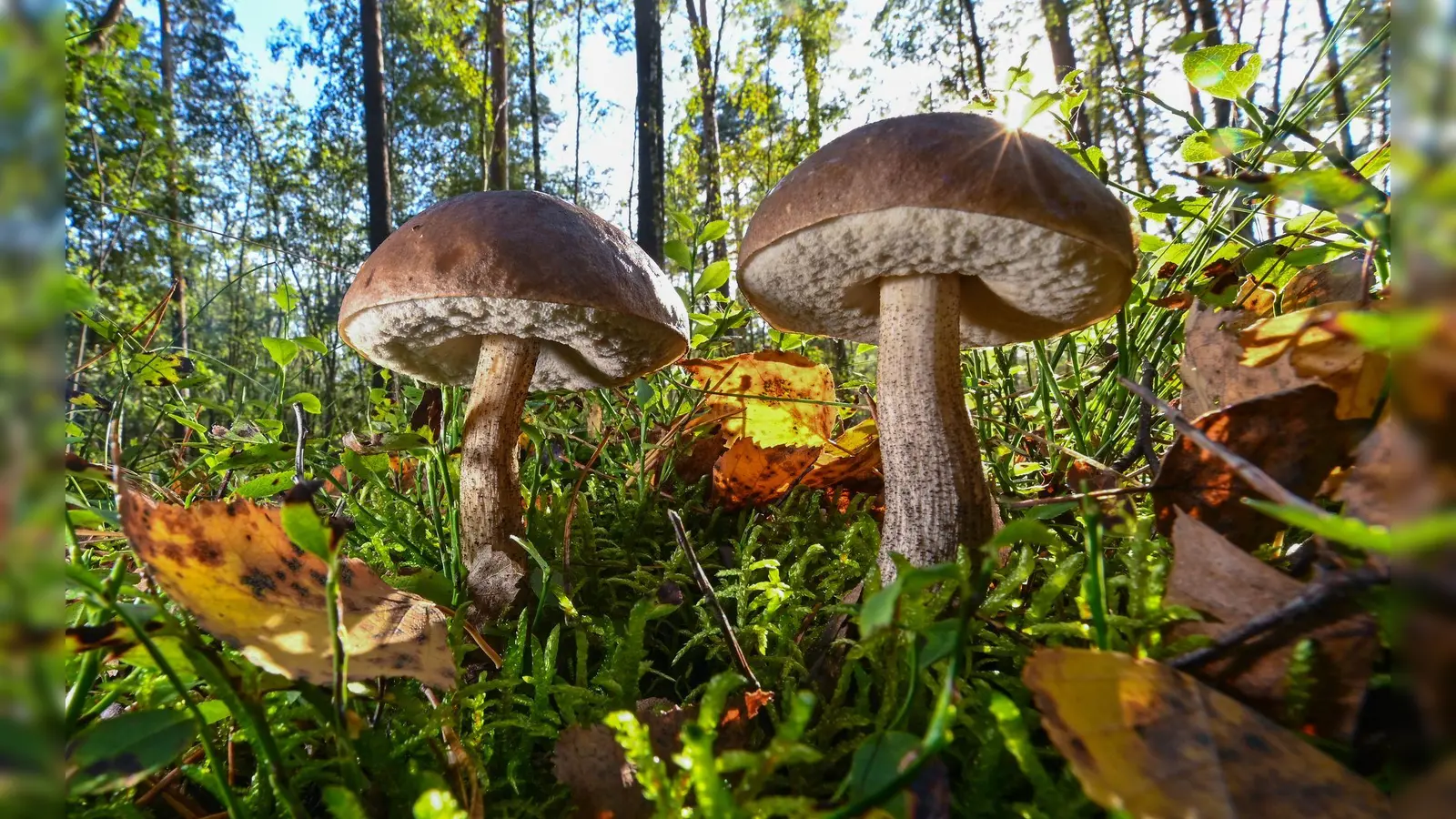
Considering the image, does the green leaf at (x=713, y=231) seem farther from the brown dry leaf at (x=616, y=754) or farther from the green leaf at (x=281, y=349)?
the brown dry leaf at (x=616, y=754)

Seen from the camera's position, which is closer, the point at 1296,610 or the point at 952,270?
the point at 1296,610

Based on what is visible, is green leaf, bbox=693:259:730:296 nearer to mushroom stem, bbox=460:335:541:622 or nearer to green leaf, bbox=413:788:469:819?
mushroom stem, bbox=460:335:541:622

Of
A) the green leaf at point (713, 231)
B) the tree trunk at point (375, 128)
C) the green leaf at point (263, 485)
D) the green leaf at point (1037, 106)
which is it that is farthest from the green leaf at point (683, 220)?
the tree trunk at point (375, 128)

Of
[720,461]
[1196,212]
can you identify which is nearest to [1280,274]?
[1196,212]

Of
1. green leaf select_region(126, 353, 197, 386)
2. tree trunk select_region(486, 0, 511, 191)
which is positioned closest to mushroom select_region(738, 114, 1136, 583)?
green leaf select_region(126, 353, 197, 386)

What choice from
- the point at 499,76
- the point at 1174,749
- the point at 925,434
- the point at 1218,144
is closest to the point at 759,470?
the point at 925,434

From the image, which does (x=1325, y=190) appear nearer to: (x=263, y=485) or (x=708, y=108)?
(x=263, y=485)
